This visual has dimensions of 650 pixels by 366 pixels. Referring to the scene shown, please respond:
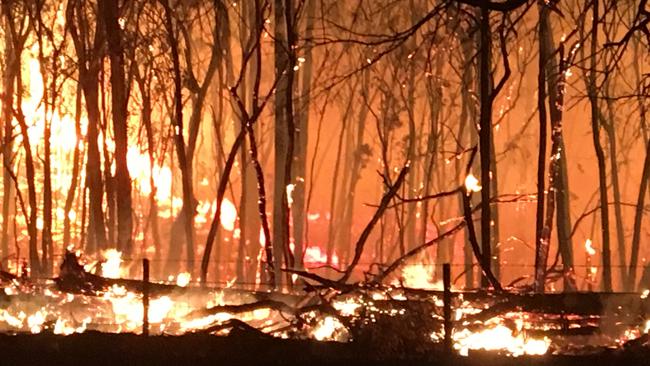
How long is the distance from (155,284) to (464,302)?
3197 millimetres

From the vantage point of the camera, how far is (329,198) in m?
24.8

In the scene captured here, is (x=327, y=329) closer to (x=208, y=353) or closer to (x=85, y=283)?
(x=208, y=353)

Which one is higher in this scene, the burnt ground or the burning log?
the burning log

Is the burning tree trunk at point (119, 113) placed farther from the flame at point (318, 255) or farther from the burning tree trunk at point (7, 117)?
the flame at point (318, 255)

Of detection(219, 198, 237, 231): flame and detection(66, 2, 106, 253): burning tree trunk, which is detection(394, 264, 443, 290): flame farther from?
detection(219, 198, 237, 231): flame

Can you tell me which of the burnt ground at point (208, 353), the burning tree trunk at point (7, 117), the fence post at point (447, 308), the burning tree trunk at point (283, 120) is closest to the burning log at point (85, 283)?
the burnt ground at point (208, 353)

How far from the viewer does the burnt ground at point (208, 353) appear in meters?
8.20

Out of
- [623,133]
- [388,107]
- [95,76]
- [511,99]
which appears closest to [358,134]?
[388,107]

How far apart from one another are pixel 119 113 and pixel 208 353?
4.64 meters

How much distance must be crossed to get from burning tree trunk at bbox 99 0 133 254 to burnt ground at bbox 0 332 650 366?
336 centimetres

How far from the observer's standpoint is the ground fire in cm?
842

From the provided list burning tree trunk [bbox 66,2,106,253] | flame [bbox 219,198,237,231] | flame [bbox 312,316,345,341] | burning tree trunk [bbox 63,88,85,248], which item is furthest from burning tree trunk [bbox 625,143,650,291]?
flame [bbox 219,198,237,231]

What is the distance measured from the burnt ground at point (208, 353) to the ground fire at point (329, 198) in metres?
0.02

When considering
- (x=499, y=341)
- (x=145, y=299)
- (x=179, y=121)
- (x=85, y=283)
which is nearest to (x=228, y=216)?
(x=179, y=121)
